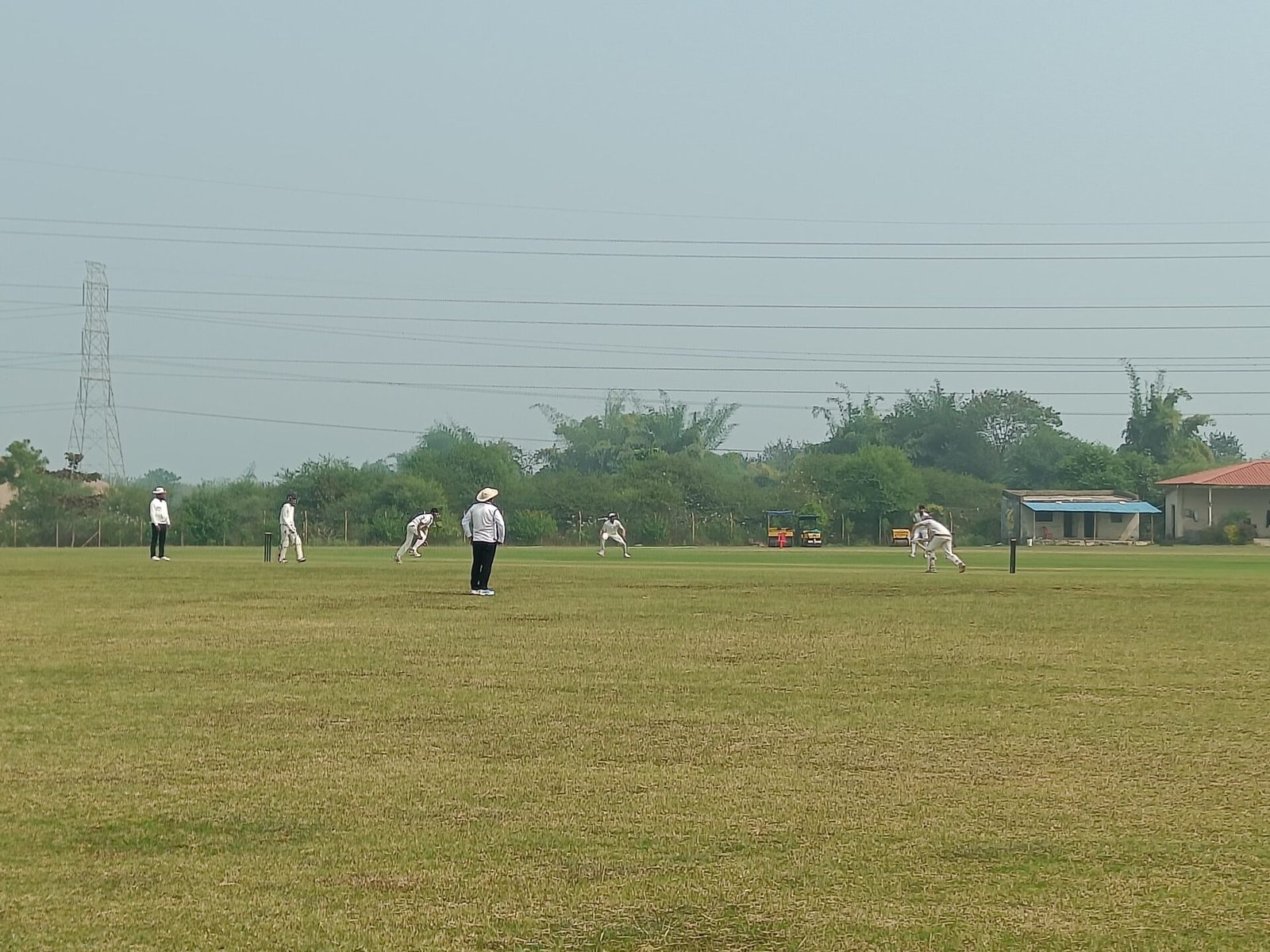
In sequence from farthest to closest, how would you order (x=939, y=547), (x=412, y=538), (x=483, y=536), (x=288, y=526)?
1. (x=412, y=538)
2. (x=288, y=526)
3. (x=939, y=547)
4. (x=483, y=536)

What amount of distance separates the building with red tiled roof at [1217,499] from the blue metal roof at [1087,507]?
1528 millimetres

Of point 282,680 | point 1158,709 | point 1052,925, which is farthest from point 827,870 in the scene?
point 282,680

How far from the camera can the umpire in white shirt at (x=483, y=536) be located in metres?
27.0

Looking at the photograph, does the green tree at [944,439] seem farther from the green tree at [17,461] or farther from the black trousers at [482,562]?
the black trousers at [482,562]

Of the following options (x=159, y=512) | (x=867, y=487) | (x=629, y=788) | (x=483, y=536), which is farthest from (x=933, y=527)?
(x=867, y=487)

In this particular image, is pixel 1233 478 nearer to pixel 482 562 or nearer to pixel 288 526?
pixel 288 526

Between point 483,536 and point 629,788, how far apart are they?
725 inches

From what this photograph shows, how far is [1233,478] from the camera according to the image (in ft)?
311

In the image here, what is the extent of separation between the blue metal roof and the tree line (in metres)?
3.71

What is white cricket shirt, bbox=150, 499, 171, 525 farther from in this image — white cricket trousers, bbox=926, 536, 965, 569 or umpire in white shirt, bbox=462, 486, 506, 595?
white cricket trousers, bbox=926, 536, 965, 569

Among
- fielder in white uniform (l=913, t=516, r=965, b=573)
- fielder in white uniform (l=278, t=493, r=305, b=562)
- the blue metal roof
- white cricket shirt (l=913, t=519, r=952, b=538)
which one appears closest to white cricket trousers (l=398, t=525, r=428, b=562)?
fielder in white uniform (l=278, t=493, r=305, b=562)

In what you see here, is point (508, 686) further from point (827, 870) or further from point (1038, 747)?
point (827, 870)

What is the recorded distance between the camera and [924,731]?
1105cm

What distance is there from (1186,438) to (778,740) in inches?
4764
